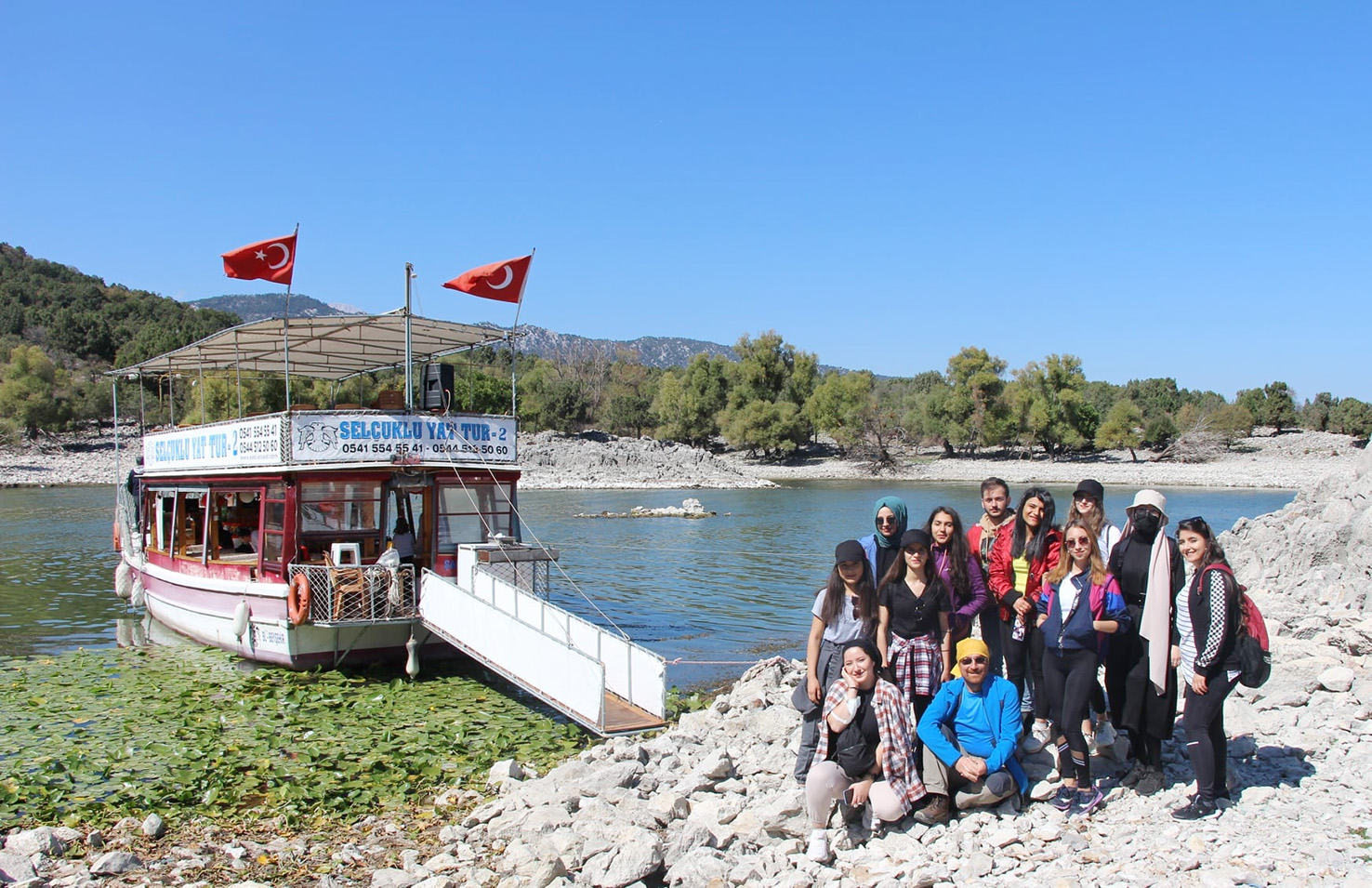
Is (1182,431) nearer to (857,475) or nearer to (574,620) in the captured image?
(857,475)

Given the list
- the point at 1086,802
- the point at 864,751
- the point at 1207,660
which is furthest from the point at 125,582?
the point at 1207,660

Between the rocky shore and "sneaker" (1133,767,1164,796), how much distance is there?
0.08 m

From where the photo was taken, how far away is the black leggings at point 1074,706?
627 centimetres

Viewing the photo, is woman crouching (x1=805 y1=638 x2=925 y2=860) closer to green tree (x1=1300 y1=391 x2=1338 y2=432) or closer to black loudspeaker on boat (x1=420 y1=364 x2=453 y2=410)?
black loudspeaker on boat (x1=420 y1=364 x2=453 y2=410)

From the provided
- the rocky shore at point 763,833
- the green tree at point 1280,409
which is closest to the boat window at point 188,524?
the rocky shore at point 763,833

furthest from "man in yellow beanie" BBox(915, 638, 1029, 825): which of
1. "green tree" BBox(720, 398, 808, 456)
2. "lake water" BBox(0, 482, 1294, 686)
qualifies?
"green tree" BBox(720, 398, 808, 456)

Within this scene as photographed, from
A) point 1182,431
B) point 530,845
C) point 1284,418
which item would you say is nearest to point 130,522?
point 530,845

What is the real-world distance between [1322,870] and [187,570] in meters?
16.7

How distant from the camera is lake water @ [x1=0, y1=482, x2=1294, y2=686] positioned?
710 inches

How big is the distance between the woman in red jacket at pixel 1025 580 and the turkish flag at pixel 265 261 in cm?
1082

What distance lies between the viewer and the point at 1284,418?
91.5 metres

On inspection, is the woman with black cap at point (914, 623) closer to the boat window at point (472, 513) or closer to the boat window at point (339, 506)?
the boat window at point (472, 513)

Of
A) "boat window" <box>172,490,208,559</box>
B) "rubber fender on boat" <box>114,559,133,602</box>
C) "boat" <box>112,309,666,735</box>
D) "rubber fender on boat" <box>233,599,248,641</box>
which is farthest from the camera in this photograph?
"rubber fender on boat" <box>114,559,133,602</box>

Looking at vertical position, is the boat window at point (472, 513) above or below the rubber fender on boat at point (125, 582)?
above
